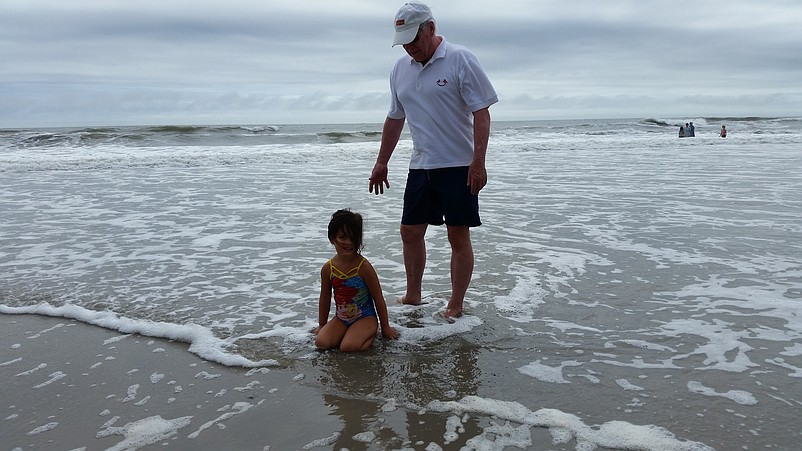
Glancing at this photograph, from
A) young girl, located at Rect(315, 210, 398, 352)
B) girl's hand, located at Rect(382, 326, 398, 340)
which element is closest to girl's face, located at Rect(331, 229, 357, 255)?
young girl, located at Rect(315, 210, 398, 352)

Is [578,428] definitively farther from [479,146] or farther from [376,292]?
[479,146]

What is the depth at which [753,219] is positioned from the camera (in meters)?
7.45

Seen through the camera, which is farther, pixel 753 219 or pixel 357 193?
pixel 357 193

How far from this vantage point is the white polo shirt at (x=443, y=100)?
12.8 ft

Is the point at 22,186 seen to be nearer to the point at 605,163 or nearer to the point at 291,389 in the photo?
the point at 291,389

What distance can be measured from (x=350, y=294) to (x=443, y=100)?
1352 millimetres

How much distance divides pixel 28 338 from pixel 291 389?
191cm

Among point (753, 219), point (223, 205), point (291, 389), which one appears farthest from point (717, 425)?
point (223, 205)

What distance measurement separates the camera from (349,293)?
3.81m

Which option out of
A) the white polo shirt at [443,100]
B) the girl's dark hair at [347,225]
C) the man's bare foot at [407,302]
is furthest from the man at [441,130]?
the girl's dark hair at [347,225]

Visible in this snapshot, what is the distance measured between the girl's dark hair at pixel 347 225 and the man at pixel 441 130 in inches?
25.0

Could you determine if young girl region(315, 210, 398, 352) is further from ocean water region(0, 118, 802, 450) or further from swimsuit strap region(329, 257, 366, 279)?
ocean water region(0, 118, 802, 450)

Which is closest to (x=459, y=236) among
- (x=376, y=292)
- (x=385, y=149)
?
(x=376, y=292)

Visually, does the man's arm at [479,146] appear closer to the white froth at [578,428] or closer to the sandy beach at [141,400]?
the white froth at [578,428]
